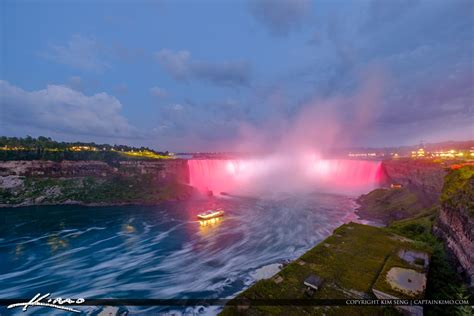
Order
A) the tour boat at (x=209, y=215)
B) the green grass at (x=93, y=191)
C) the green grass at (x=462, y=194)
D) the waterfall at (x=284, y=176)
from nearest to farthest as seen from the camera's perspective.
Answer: the green grass at (x=462, y=194) → the tour boat at (x=209, y=215) → the green grass at (x=93, y=191) → the waterfall at (x=284, y=176)

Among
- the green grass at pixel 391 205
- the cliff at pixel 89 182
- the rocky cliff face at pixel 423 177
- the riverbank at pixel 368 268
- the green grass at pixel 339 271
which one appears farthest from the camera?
the cliff at pixel 89 182

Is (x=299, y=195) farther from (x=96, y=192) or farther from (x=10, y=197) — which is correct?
(x=10, y=197)

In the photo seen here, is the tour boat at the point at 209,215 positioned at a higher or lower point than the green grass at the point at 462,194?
lower

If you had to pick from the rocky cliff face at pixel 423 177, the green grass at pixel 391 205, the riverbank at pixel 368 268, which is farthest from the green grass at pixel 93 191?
the rocky cliff face at pixel 423 177

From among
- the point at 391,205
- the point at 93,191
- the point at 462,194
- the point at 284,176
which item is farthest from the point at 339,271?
the point at 284,176

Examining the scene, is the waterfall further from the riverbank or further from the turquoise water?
the riverbank

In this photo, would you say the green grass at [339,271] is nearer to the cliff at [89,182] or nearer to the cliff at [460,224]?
the cliff at [460,224]

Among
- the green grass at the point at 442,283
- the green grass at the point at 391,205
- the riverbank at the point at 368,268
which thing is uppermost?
the riverbank at the point at 368,268
